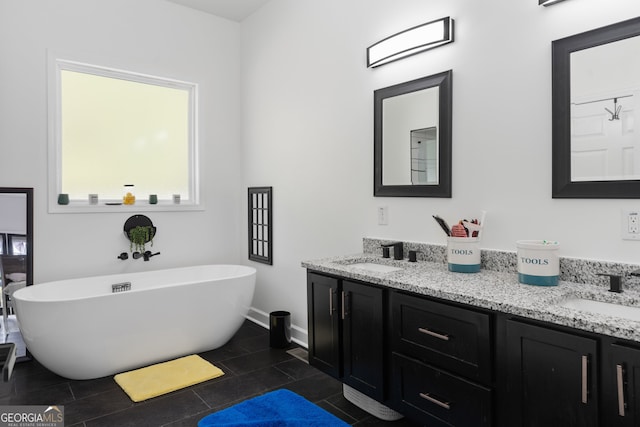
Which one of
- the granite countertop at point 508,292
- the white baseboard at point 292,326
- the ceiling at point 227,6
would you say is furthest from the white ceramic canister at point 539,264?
the ceiling at point 227,6

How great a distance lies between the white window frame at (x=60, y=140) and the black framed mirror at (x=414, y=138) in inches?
87.8

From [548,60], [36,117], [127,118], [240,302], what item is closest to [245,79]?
[127,118]

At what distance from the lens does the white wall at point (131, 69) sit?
335cm

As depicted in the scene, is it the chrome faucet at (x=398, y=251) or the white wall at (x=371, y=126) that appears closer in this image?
the white wall at (x=371, y=126)

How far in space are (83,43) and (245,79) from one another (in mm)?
1508

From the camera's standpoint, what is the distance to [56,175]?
3531mm

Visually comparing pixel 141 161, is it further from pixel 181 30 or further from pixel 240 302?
pixel 240 302

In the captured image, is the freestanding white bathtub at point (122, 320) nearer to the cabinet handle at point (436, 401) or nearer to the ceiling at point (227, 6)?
the cabinet handle at point (436, 401)

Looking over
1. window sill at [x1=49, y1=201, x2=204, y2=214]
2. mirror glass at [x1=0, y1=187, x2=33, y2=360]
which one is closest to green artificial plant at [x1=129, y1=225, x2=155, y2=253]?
window sill at [x1=49, y1=201, x2=204, y2=214]

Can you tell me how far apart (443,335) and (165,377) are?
2075mm

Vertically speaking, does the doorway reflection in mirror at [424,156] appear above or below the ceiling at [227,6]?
below

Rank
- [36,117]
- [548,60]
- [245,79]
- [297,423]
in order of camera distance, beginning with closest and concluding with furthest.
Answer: [548,60], [297,423], [36,117], [245,79]

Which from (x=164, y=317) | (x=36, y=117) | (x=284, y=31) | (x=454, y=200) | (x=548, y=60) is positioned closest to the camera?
(x=548, y=60)

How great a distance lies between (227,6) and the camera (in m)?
4.15
